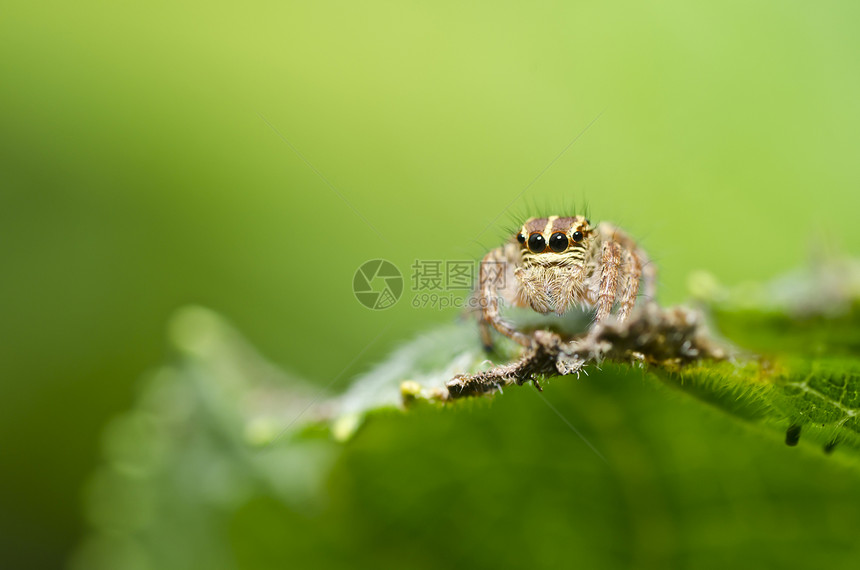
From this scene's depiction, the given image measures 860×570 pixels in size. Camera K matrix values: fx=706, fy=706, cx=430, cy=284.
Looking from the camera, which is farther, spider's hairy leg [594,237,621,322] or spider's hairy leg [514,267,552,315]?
spider's hairy leg [514,267,552,315]

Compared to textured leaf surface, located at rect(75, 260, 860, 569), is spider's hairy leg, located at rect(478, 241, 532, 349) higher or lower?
higher

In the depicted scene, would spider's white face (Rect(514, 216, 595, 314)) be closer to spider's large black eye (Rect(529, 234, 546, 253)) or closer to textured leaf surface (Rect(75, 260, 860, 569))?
spider's large black eye (Rect(529, 234, 546, 253))

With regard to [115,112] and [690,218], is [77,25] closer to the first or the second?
[115,112]

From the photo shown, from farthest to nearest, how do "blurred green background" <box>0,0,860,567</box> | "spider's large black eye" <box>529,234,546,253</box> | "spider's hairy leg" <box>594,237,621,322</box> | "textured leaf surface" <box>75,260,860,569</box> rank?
"blurred green background" <box>0,0,860,567</box>
"spider's large black eye" <box>529,234,546,253</box>
"spider's hairy leg" <box>594,237,621,322</box>
"textured leaf surface" <box>75,260,860,569</box>

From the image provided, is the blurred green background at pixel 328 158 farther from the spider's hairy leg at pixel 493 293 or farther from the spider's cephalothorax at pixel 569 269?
the spider's cephalothorax at pixel 569 269

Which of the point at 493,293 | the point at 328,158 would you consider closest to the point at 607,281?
the point at 493,293

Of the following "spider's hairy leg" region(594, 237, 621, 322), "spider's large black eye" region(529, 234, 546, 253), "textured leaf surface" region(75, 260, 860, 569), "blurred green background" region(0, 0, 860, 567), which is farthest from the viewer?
"blurred green background" region(0, 0, 860, 567)

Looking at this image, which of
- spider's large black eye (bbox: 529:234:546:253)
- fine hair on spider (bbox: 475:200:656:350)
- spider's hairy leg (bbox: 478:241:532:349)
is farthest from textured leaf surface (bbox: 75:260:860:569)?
spider's large black eye (bbox: 529:234:546:253)
